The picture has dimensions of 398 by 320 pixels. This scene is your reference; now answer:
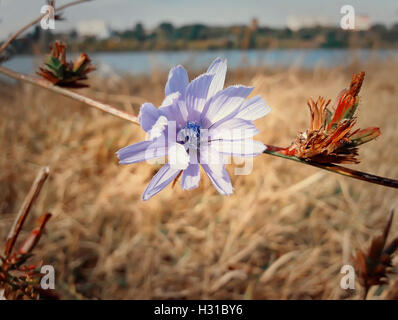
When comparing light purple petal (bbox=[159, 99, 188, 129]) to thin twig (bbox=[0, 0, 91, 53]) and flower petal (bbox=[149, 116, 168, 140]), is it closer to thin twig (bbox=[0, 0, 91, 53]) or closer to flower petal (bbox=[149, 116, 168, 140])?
flower petal (bbox=[149, 116, 168, 140])

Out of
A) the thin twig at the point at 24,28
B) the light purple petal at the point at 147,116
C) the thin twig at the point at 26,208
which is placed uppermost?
the thin twig at the point at 24,28

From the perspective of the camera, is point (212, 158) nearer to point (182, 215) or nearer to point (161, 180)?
point (161, 180)

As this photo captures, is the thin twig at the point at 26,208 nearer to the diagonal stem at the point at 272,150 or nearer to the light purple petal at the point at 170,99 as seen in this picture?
the diagonal stem at the point at 272,150

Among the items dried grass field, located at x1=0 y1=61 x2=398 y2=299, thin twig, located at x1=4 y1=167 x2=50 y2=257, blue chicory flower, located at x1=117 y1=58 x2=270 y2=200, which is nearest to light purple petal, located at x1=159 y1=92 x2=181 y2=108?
blue chicory flower, located at x1=117 y1=58 x2=270 y2=200

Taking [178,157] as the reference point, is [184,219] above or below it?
below

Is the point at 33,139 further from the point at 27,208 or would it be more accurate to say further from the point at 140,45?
the point at 27,208

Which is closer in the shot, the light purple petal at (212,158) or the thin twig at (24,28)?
the light purple petal at (212,158)

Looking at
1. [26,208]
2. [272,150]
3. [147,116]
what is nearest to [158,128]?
[147,116]

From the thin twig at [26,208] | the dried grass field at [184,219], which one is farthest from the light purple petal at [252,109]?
the dried grass field at [184,219]
